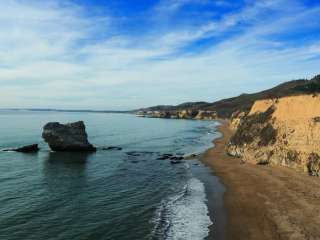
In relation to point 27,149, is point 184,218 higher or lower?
lower

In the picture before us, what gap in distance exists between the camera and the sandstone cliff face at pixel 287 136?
35.7m

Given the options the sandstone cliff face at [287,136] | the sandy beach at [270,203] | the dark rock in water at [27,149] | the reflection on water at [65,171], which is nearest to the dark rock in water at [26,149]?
the dark rock in water at [27,149]

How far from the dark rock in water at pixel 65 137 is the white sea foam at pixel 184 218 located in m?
30.6

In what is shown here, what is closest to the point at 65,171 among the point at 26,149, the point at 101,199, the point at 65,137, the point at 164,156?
the point at 101,199

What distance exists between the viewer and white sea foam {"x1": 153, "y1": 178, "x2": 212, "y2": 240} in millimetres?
21531

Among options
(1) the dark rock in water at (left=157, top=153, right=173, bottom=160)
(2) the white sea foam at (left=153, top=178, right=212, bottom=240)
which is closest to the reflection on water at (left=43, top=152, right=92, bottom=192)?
(2) the white sea foam at (left=153, top=178, right=212, bottom=240)

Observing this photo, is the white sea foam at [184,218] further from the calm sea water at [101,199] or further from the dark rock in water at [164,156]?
the dark rock in water at [164,156]

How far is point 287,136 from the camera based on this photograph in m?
40.2

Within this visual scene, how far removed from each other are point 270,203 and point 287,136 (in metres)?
14.8

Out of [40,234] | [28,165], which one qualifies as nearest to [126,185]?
[40,234]

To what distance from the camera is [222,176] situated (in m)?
39.1

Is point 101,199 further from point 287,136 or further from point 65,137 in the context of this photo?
point 65,137

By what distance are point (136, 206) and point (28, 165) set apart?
73.2 feet

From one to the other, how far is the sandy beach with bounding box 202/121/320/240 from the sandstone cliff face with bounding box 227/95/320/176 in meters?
1.52
